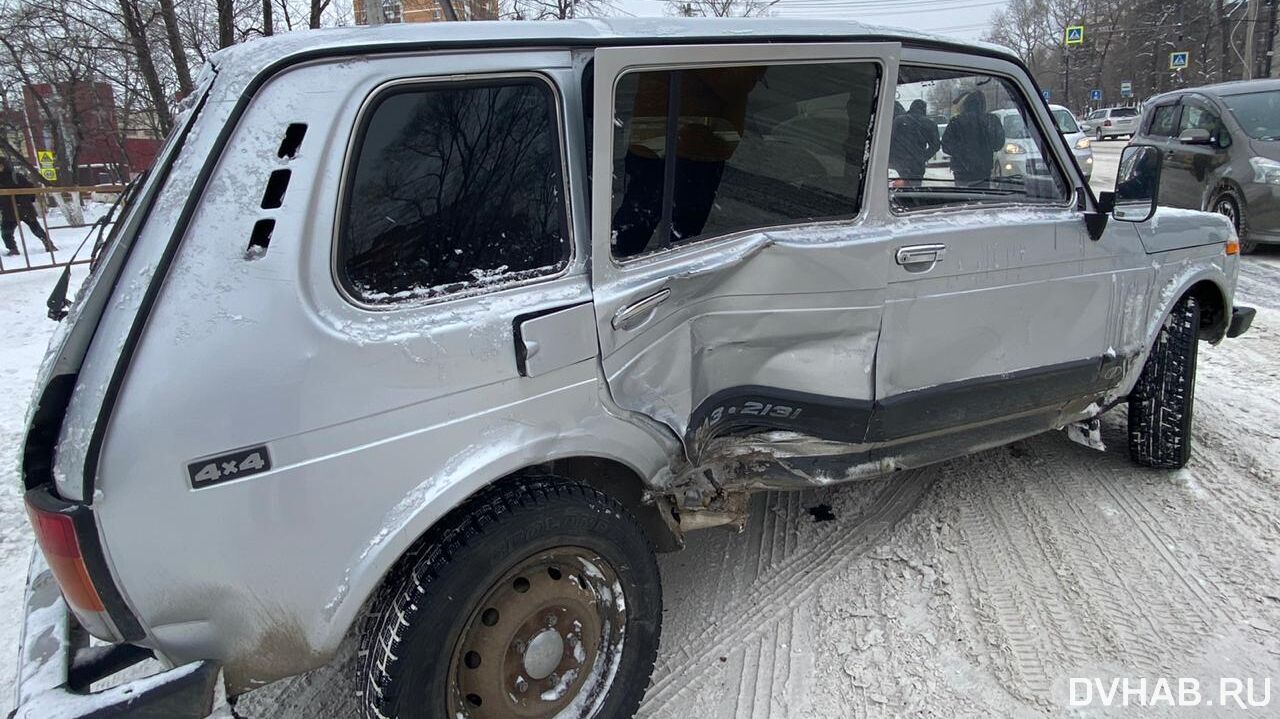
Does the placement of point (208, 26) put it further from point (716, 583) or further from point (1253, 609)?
point (1253, 609)

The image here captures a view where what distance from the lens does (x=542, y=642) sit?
223 centimetres

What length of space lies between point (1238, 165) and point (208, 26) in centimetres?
1614

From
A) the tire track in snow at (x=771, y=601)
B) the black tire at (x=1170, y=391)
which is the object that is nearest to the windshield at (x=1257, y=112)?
the black tire at (x=1170, y=391)

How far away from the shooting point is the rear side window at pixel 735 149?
7.81 ft

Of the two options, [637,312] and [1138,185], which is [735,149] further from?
[1138,185]

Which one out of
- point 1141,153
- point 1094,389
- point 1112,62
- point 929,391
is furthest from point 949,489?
point 1112,62

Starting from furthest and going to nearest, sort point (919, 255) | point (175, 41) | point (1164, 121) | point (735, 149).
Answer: point (175, 41) → point (1164, 121) → point (919, 255) → point (735, 149)

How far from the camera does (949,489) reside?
3984 millimetres

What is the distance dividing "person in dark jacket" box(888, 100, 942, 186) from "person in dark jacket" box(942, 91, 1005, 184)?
0.09 meters

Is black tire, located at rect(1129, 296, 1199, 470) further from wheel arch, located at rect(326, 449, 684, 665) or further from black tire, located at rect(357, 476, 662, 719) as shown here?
black tire, located at rect(357, 476, 662, 719)

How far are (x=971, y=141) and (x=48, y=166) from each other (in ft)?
75.6

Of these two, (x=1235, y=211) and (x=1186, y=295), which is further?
(x=1235, y=211)

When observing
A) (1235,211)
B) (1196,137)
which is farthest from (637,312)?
(1196,137)

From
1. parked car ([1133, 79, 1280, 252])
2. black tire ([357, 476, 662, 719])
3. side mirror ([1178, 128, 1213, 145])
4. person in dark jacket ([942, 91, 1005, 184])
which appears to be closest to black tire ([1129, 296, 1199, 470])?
person in dark jacket ([942, 91, 1005, 184])
